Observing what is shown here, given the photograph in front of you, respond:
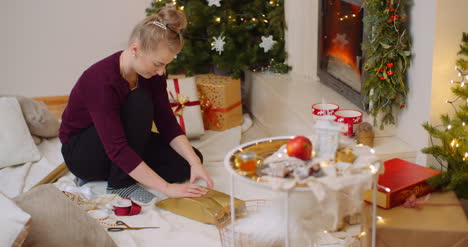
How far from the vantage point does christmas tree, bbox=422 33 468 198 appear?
174cm

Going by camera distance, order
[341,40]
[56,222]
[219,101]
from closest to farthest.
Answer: [56,222] < [341,40] < [219,101]

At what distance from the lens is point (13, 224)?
1277mm

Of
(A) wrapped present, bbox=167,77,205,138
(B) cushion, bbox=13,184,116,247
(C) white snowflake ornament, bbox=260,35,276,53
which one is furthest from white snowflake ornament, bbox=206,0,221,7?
(B) cushion, bbox=13,184,116,247

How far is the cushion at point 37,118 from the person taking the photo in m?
2.60

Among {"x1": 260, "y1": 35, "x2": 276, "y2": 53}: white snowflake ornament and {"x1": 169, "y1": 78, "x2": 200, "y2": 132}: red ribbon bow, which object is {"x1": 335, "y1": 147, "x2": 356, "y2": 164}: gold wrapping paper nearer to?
{"x1": 169, "y1": 78, "x2": 200, "y2": 132}: red ribbon bow

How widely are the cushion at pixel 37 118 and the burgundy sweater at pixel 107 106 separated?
0.45m

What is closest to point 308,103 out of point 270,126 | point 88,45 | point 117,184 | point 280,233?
point 270,126

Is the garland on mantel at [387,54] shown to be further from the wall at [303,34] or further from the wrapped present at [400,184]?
the wall at [303,34]

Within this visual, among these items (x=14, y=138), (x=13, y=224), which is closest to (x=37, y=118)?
(x=14, y=138)

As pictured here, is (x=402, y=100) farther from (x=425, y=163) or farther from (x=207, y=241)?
(x=207, y=241)

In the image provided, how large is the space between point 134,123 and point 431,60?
1089 millimetres

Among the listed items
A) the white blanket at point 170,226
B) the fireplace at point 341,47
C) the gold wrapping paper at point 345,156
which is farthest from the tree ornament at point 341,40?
the gold wrapping paper at point 345,156

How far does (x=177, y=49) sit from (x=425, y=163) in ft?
3.20

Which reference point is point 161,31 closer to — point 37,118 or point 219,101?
point 37,118
